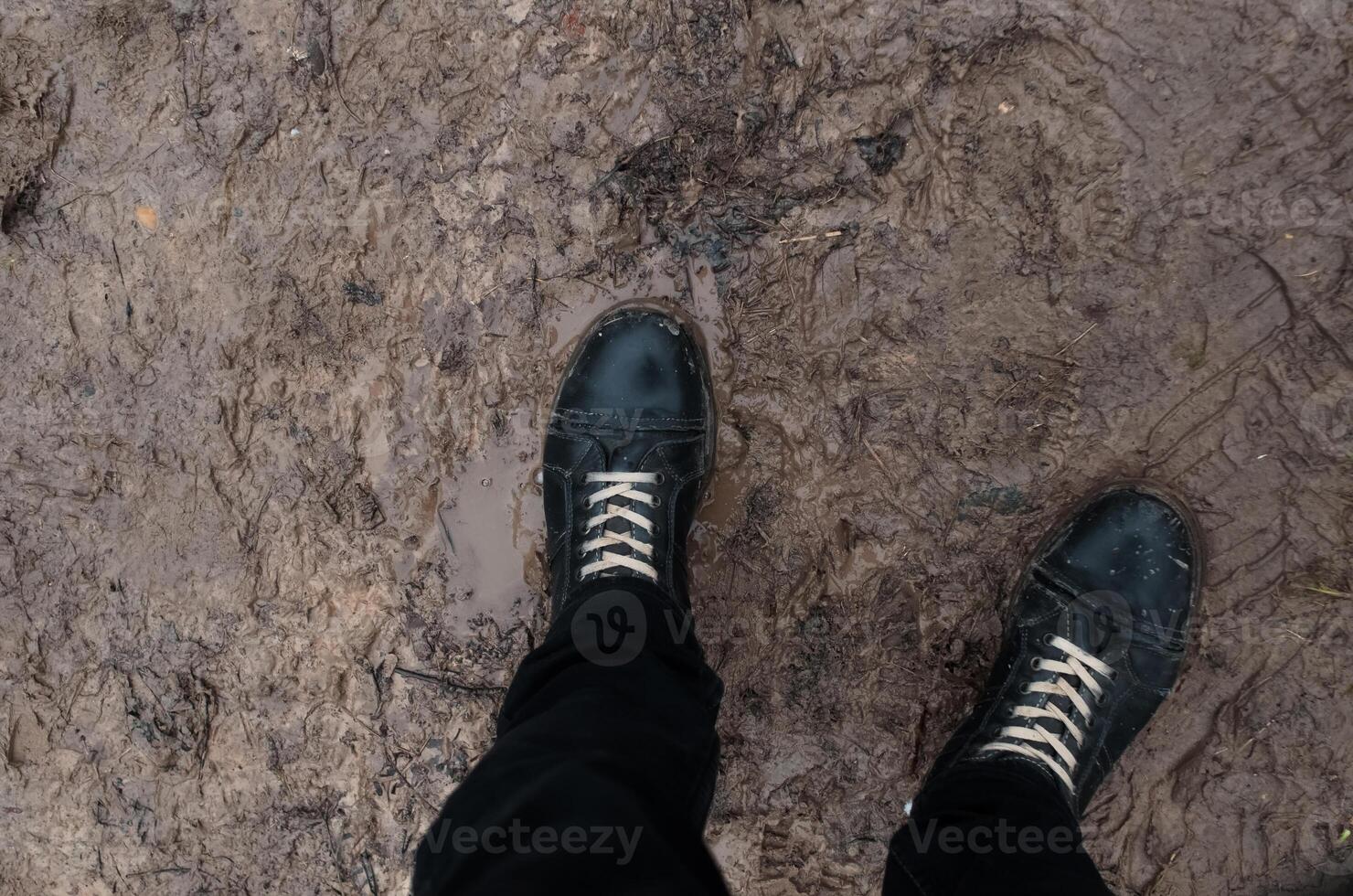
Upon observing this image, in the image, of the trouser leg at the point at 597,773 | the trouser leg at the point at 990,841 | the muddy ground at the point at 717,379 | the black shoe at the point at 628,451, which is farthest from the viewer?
the black shoe at the point at 628,451

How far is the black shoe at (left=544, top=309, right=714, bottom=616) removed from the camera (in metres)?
1.97

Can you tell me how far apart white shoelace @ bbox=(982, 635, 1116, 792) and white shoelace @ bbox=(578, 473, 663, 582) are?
1.02m

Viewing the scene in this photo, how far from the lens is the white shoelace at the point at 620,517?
1975 mm

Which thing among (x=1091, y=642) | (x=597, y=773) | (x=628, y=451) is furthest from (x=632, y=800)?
(x=1091, y=642)

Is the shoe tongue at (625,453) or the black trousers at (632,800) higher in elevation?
the shoe tongue at (625,453)

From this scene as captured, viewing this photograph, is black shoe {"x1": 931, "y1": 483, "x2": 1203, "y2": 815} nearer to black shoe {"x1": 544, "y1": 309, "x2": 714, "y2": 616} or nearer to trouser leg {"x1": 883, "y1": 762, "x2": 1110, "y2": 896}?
trouser leg {"x1": 883, "y1": 762, "x2": 1110, "y2": 896}

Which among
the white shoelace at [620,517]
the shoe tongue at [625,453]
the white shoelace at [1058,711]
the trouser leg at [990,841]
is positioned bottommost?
the trouser leg at [990,841]

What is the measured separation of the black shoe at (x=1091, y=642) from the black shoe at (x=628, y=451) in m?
0.89

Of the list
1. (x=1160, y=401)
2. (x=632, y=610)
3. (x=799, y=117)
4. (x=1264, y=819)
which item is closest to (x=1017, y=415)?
(x=1160, y=401)

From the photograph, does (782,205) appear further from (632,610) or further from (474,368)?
(632,610)

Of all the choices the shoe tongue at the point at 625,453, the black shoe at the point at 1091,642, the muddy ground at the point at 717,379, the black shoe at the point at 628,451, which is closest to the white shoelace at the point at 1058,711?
the black shoe at the point at 1091,642

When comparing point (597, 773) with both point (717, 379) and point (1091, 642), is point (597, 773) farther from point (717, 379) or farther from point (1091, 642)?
point (1091, 642)

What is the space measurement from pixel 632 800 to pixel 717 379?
1081 mm

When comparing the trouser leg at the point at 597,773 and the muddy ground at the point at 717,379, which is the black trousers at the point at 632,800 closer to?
the trouser leg at the point at 597,773
